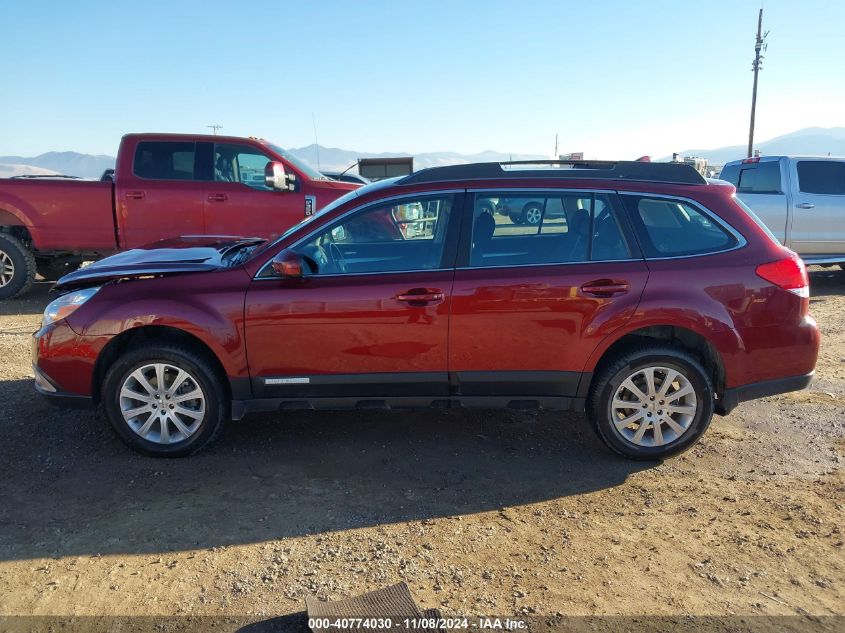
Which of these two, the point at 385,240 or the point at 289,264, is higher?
the point at 385,240

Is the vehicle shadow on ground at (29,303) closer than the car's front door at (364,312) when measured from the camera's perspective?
No

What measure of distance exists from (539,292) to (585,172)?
902mm

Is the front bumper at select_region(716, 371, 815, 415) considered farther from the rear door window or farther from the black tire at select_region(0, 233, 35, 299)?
the black tire at select_region(0, 233, 35, 299)

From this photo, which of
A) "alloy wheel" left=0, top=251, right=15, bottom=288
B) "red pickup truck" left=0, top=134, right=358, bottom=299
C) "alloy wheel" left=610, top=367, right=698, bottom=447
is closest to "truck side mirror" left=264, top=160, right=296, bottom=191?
"red pickup truck" left=0, top=134, right=358, bottom=299

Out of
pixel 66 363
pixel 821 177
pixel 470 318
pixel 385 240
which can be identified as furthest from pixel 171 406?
pixel 821 177

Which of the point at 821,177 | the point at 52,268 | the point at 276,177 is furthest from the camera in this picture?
the point at 821,177

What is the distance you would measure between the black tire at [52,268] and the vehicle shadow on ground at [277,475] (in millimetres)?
4783

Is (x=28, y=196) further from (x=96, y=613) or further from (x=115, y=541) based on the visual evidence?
(x=96, y=613)

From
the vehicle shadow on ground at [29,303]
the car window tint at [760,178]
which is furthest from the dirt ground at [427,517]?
the car window tint at [760,178]

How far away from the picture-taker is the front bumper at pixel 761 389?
3.98m

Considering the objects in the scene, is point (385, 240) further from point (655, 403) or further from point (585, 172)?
point (655, 403)

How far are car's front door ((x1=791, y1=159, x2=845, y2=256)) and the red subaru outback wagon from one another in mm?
6480

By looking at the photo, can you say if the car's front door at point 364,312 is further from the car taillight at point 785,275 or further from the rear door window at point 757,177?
the rear door window at point 757,177

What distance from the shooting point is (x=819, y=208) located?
9.45 metres
